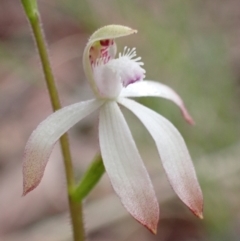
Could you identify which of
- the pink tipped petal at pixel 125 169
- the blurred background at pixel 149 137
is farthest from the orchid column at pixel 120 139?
the blurred background at pixel 149 137

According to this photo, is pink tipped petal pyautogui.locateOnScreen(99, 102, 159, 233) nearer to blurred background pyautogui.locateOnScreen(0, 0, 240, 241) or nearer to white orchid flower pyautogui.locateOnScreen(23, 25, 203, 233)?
white orchid flower pyautogui.locateOnScreen(23, 25, 203, 233)

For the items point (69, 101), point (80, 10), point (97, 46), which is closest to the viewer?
point (97, 46)

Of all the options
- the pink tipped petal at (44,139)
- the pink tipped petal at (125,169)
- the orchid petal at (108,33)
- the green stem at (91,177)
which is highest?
the orchid petal at (108,33)

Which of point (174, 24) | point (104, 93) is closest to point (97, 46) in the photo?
point (104, 93)

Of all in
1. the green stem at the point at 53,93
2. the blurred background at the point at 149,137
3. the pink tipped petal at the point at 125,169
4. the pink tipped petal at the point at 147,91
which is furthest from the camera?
the blurred background at the point at 149,137

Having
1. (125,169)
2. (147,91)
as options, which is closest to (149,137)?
(147,91)

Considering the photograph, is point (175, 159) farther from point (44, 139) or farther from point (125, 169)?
point (44, 139)

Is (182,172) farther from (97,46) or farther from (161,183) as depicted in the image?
(161,183)

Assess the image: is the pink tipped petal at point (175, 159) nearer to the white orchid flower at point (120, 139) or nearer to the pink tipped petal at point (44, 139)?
the white orchid flower at point (120, 139)

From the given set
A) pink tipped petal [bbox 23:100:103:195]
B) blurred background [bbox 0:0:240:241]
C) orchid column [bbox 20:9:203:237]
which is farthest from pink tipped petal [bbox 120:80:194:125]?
blurred background [bbox 0:0:240:241]
